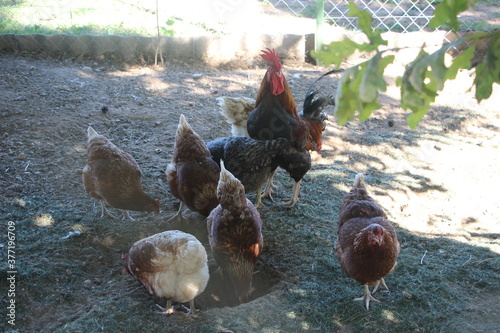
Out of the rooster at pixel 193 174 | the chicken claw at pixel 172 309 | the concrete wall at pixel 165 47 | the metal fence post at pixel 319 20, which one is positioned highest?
the metal fence post at pixel 319 20

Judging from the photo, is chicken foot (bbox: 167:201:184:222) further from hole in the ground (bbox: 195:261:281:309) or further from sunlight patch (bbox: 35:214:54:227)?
sunlight patch (bbox: 35:214:54:227)

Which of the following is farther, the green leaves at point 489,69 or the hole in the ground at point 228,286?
the hole in the ground at point 228,286

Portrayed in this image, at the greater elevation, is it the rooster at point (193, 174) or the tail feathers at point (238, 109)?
the tail feathers at point (238, 109)

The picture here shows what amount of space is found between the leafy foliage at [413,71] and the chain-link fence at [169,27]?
634cm

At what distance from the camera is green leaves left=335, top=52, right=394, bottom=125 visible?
4.02ft

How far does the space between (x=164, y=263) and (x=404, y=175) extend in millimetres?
3509

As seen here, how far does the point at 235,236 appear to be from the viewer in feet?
11.0

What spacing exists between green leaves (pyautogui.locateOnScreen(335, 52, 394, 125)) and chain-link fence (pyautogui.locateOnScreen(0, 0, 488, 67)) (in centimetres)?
640

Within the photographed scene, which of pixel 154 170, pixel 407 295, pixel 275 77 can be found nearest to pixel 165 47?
pixel 154 170

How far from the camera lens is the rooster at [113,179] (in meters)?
3.94

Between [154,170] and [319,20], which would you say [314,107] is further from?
[319,20]

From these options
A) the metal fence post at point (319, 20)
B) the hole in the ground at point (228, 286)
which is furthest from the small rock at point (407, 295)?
the metal fence post at point (319, 20)

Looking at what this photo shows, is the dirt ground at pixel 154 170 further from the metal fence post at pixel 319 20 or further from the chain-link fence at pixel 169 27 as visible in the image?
the metal fence post at pixel 319 20

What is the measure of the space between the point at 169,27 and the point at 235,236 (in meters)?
6.58
